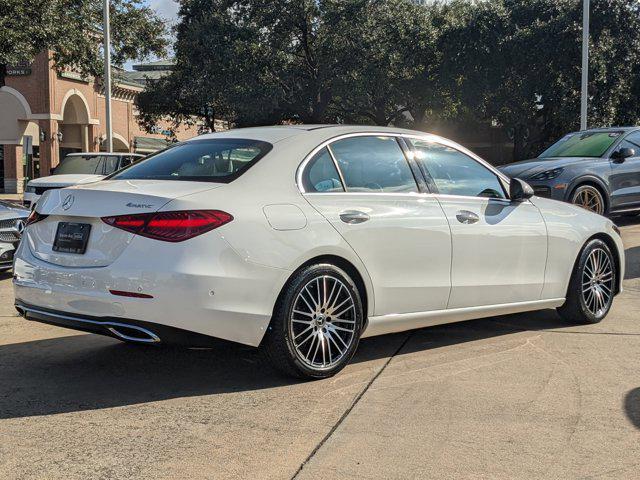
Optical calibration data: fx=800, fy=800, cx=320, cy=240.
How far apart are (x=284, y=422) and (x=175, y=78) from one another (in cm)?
3842

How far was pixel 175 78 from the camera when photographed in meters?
40.8

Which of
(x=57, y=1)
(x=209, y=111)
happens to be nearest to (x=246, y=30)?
(x=209, y=111)

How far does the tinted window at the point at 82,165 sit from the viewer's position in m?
17.0

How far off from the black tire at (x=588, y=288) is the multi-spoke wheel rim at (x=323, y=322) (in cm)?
246

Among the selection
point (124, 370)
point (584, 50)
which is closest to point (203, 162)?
point (124, 370)

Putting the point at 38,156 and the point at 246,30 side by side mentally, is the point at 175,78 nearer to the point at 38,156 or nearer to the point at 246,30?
the point at 246,30

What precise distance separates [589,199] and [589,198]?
0.02m

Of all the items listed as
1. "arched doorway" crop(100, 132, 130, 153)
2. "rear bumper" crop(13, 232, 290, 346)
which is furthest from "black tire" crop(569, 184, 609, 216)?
"arched doorway" crop(100, 132, 130, 153)

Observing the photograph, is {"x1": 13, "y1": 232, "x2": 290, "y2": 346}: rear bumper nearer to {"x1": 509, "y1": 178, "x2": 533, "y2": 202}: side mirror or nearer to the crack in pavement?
the crack in pavement

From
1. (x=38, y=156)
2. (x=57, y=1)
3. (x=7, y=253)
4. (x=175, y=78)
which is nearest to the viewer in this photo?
(x=7, y=253)

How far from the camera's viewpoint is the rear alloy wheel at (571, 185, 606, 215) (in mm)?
12352

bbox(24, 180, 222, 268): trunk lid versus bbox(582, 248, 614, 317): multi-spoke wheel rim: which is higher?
bbox(24, 180, 222, 268): trunk lid

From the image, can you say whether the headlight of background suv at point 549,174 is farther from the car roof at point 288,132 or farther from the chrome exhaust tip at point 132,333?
the chrome exhaust tip at point 132,333

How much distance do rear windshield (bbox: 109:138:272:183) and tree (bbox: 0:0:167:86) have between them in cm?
1583
